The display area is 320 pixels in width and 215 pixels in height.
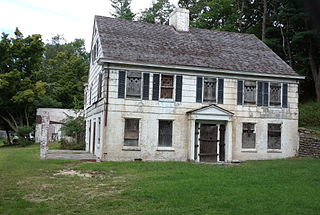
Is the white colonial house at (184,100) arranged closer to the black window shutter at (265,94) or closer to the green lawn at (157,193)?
the black window shutter at (265,94)

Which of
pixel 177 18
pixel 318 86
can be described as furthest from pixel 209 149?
pixel 318 86

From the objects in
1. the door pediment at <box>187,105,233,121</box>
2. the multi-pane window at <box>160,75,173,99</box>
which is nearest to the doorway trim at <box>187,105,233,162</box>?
the door pediment at <box>187,105,233,121</box>

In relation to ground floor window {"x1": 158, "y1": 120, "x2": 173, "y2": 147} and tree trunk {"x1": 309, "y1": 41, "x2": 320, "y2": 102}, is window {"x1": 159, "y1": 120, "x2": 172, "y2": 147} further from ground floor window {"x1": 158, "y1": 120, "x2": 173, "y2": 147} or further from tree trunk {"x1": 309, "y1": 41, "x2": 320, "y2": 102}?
tree trunk {"x1": 309, "y1": 41, "x2": 320, "y2": 102}

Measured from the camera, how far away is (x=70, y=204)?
27.0ft

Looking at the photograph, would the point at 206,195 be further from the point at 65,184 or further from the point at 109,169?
the point at 109,169

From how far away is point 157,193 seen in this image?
9.39m

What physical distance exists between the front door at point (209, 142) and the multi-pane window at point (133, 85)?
160 inches

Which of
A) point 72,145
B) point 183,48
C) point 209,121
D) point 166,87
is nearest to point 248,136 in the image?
point 209,121

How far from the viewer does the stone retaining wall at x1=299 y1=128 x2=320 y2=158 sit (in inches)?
819

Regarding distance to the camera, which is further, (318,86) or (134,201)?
(318,86)

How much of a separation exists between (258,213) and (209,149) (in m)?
Answer: 13.4

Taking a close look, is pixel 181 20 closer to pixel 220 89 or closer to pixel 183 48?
pixel 183 48

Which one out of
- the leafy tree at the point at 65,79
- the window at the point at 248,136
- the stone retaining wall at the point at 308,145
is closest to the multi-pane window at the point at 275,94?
the window at the point at 248,136

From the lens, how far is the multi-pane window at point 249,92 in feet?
70.9
